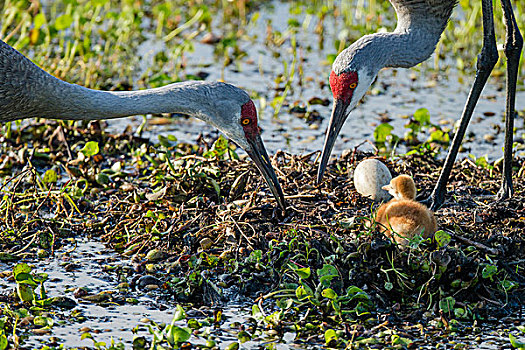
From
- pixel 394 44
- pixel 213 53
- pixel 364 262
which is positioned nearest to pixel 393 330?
pixel 364 262

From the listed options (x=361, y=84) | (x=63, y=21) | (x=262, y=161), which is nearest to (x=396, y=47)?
(x=361, y=84)

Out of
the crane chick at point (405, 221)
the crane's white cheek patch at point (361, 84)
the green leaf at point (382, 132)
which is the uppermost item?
the crane's white cheek patch at point (361, 84)

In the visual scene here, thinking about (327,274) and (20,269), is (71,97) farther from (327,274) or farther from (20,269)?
(327,274)

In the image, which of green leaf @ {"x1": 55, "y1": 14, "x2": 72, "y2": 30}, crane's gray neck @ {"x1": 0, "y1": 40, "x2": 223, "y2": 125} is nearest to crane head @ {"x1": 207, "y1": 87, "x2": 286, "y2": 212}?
crane's gray neck @ {"x1": 0, "y1": 40, "x2": 223, "y2": 125}

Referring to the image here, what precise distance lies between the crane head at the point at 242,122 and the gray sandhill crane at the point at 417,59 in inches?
17.3

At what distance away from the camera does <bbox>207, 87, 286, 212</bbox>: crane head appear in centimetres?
554

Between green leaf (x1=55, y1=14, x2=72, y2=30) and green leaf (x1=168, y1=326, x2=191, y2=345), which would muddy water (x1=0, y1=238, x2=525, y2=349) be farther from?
green leaf (x1=55, y1=14, x2=72, y2=30)

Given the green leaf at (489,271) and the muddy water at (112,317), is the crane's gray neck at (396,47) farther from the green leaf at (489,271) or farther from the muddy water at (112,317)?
the muddy water at (112,317)

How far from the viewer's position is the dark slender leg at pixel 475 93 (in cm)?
595

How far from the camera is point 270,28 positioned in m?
10.6

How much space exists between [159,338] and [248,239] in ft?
3.74

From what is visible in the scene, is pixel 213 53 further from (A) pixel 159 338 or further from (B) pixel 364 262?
(A) pixel 159 338

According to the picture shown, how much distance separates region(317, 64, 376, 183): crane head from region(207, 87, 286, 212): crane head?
1.44 ft

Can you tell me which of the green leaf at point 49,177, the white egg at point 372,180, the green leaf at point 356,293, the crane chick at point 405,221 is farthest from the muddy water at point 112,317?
the white egg at point 372,180
